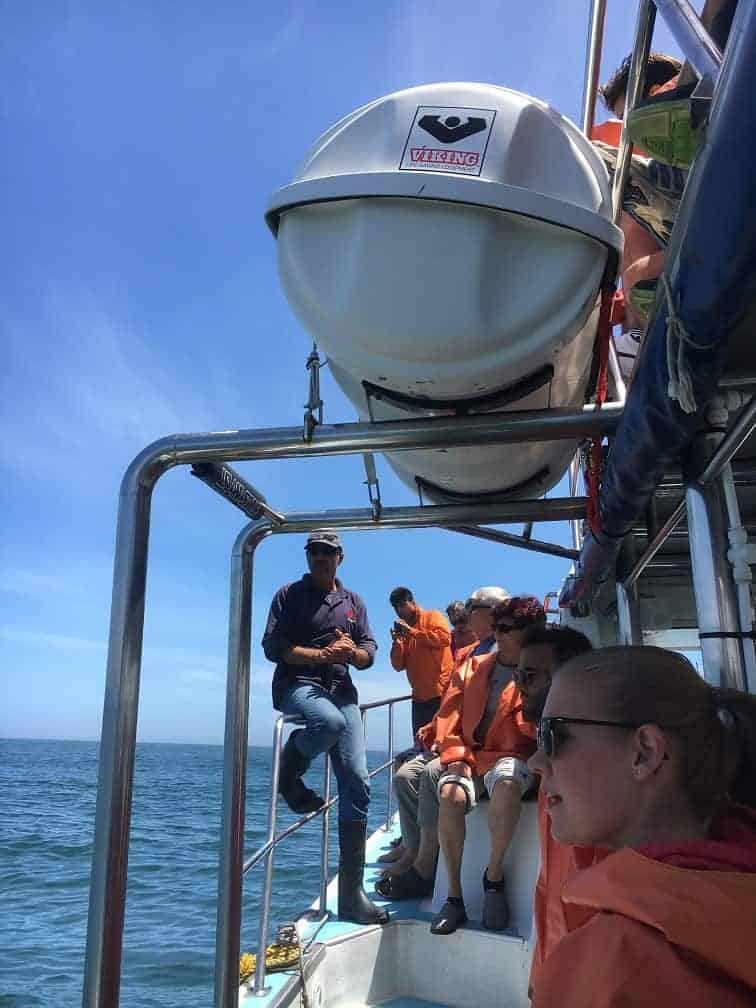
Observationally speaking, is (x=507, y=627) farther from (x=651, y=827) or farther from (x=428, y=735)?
(x=651, y=827)

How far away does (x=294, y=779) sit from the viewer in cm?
346

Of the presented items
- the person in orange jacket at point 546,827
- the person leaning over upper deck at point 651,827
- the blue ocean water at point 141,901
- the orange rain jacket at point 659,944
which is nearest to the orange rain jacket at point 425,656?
the blue ocean water at point 141,901

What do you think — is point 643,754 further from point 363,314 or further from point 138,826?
point 138,826

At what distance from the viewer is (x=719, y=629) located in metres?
1.16

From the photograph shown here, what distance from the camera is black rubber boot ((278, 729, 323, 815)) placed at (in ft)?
11.2

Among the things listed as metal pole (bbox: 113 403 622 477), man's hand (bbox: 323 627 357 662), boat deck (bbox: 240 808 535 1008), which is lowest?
boat deck (bbox: 240 808 535 1008)

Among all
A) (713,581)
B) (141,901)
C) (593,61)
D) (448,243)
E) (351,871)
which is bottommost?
(141,901)

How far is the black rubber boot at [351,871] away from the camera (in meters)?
3.40

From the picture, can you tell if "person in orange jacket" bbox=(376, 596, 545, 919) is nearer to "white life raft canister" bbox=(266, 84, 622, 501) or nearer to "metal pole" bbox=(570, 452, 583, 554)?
"metal pole" bbox=(570, 452, 583, 554)

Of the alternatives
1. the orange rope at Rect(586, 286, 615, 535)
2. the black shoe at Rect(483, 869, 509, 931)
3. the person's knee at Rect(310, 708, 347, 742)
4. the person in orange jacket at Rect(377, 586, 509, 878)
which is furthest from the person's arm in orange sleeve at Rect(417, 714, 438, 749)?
the orange rope at Rect(586, 286, 615, 535)

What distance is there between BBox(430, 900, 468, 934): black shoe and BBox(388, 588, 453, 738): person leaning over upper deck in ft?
5.72

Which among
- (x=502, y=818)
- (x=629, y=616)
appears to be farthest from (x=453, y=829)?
(x=629, y=616)

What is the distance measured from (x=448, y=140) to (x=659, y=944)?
112 centimetres

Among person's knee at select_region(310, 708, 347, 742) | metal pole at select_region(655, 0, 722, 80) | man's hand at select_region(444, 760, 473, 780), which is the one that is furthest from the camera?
man's hand at select_region(444, 760, 473, 780)
